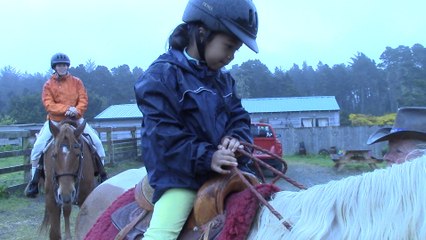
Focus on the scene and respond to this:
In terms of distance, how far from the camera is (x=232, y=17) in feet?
7.42

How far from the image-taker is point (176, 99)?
2.23 meters

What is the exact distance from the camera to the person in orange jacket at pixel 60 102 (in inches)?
276

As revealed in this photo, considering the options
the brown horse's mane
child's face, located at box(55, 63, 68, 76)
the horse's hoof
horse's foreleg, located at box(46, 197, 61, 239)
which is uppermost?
child's face, located at box(55, 63, 68, 76)

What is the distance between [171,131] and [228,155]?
0.27 metres

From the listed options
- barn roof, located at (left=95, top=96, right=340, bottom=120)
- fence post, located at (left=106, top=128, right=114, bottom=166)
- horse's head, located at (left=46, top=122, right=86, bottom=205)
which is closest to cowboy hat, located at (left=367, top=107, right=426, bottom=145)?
horse's head, located at (left=46, top=122, right=86, bottom=205)

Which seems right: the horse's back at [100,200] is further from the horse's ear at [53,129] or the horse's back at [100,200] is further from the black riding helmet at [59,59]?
the black riding helmet at [59,59]

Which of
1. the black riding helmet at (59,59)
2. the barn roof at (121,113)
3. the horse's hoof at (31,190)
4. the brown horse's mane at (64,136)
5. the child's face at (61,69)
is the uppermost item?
the black riding helmet at (59,59)

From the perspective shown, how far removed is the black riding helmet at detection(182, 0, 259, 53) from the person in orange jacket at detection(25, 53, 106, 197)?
5.04 metres

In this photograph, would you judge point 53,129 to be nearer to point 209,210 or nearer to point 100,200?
point 100,200

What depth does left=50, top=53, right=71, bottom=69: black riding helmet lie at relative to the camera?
23.9 ft

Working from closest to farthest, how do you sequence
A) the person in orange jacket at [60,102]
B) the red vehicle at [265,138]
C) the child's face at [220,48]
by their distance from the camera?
1. the child's face at [220,48]
2. the person in orange jacket at [60,102]
3. the red vehicle at [265,138]

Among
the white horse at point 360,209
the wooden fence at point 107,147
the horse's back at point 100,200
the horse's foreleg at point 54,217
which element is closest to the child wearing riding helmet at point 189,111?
the white horse at point 360,209

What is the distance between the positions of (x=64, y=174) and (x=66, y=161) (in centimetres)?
17

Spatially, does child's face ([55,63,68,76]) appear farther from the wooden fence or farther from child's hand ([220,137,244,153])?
child's hand ([220,137,244,153])
